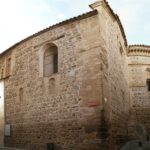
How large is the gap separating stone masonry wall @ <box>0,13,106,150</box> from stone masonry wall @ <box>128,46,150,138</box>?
727 centimetres

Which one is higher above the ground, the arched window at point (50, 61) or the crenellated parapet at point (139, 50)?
the crenellated parapet at point (139, 50)

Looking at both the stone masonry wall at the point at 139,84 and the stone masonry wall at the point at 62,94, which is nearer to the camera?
the stone masonry wall at the point at 62,94

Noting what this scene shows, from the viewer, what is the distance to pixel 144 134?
16.2 metres

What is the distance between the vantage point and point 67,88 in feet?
36.5

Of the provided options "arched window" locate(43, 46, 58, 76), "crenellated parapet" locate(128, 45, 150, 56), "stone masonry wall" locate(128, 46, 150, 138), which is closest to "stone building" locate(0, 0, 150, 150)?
"arched window" locate(43, 46, 58, 76)

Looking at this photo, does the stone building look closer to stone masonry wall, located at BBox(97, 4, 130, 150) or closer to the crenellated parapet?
stone masonry wall, located at BBox(97, 4, 130, 150)

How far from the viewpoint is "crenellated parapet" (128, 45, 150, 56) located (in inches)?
722

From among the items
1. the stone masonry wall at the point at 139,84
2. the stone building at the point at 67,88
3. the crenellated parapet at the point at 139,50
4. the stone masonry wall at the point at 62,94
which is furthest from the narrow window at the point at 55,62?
the crenellated parapet at the point at 139,50

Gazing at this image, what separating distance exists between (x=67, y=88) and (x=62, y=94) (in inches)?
14.6

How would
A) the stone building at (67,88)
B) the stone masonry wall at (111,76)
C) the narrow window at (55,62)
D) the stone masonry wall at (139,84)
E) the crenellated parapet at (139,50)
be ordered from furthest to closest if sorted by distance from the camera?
1. the crenellated parapet at (139,50)
2. the stone masonry wall at (139,84)
3. the narrow window at (55,62)
4. the stone masonry wall at (111,76)
5. the stone building at (67,88)

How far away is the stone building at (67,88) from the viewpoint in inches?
401

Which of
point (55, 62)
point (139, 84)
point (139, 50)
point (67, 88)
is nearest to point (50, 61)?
point (55, 62)

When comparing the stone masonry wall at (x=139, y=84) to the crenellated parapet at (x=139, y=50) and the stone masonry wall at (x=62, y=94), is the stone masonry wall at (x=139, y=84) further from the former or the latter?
the stone masonry wall at (x=62, y=94)

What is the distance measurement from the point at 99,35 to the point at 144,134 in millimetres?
8507
